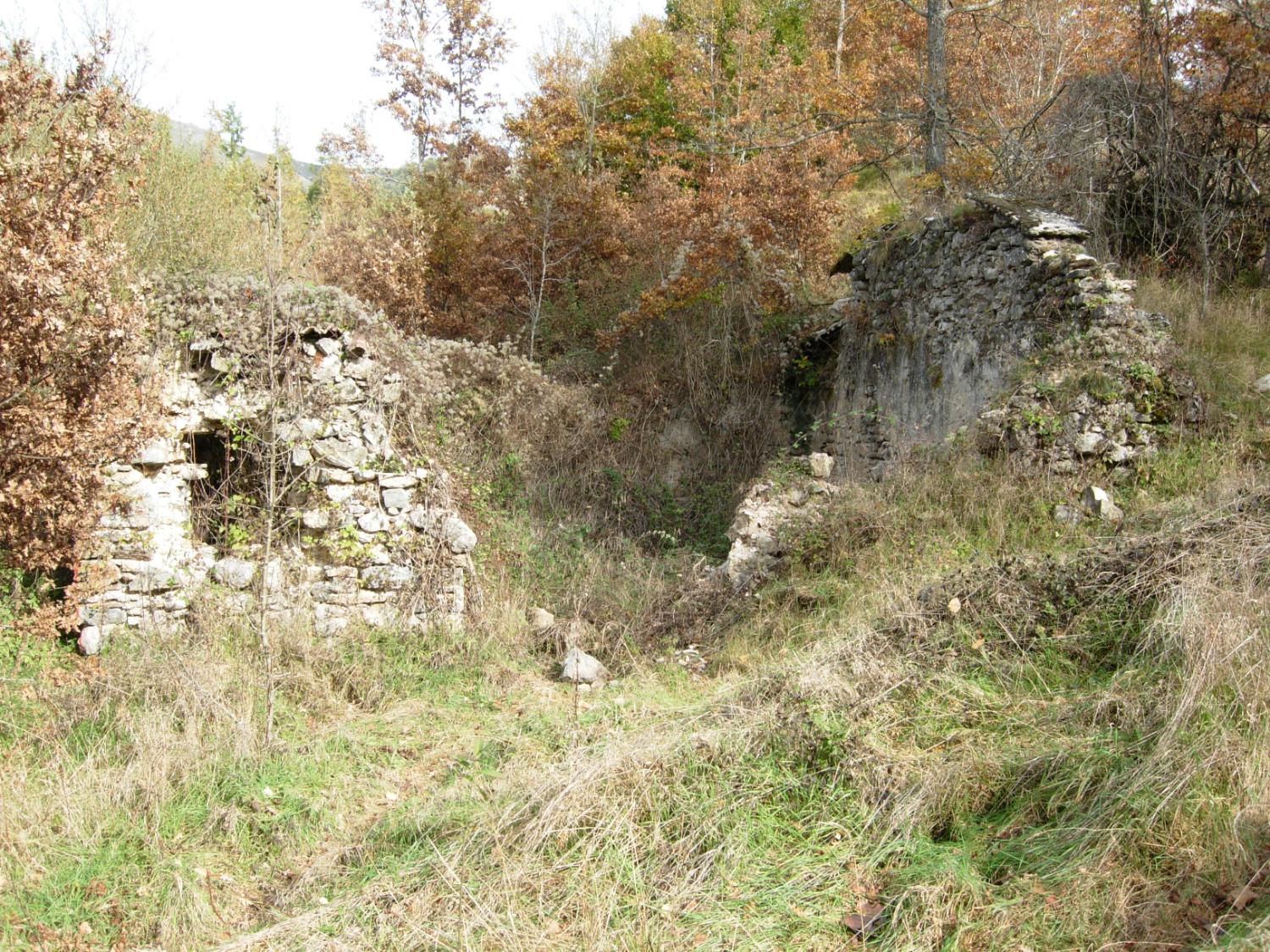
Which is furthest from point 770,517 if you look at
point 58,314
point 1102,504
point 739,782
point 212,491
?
point 58,314

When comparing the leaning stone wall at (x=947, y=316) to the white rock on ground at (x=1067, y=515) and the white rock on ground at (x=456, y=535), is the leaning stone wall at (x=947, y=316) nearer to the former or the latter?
the white rock on ground at (x=1067, y=515)

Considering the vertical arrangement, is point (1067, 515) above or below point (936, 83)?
below

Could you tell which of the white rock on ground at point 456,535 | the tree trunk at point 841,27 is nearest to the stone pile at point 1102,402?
the white rock on ground at point 456,535

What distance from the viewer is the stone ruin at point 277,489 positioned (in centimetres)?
668

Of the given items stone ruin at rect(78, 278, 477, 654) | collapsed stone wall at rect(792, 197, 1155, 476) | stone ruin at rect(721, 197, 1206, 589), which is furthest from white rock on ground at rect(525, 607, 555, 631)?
collapsed stone wall at rect(792, 197, 1155, 476)

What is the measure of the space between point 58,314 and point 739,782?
195 inches

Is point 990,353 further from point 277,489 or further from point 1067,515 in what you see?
point 277,489

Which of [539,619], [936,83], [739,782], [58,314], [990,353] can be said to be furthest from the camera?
[936,83]

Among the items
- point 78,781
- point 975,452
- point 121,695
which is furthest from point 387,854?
point 975,452

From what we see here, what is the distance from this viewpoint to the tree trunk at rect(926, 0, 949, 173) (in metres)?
12.4

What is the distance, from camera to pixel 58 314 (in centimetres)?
553

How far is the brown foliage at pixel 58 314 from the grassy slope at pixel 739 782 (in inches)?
44.1

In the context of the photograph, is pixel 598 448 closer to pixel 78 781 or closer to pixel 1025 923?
pixel 78 781

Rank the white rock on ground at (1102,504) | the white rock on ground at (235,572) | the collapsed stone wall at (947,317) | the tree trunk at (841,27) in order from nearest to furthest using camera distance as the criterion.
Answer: the white rock on ground at (1102,504) → the white rock on ground at (235,572) → the collapsed stone wall at (947,317) → the tree trunk at (841,27)
